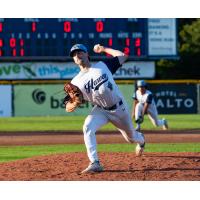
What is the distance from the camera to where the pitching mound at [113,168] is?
716 centimetres

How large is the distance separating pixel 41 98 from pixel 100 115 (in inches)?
785

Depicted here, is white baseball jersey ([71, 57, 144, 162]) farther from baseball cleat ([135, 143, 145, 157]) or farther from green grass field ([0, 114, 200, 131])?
green grass field ([0, 114, 200, 131])

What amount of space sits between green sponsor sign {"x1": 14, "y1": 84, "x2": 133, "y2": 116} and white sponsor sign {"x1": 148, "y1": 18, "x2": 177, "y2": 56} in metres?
2.17

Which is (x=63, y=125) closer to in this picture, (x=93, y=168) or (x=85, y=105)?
(x=85, y=105)

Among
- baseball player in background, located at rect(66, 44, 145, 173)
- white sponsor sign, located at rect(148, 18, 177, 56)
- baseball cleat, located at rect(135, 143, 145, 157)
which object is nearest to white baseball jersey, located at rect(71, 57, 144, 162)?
baseball player in background, located at rect(66, 44, 145, 173)

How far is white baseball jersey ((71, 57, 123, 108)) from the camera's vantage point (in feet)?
24.5

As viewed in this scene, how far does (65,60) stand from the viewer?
2645cm

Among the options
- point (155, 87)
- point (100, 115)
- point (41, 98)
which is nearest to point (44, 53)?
point (41, 98)

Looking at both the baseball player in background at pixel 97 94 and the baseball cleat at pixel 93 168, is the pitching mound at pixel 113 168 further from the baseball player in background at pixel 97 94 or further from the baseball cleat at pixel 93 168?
the baseball player in background at pixel 97 94

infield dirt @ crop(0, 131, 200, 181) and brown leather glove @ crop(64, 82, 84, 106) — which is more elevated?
brown leather glove @ crop(64, 82, 84, 106)

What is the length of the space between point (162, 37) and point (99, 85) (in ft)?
63.2

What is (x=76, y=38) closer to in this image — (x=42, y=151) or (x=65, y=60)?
(x=65, y=60)

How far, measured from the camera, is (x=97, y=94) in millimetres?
7539

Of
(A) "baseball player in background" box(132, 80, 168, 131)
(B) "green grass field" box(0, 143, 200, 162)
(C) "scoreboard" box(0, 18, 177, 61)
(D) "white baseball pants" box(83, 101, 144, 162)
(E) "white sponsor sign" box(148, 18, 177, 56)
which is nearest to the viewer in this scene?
(D) "white baseball pants" box(83, 101, 144, 162)
